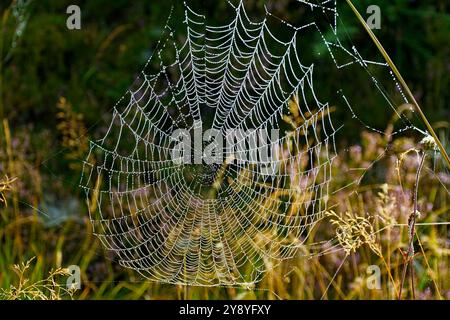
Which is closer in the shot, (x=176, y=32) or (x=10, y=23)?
(x=176, y=32)

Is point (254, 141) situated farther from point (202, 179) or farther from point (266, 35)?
point (266, 35)

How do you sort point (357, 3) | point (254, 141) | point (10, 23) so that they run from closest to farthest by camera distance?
point (254, 141)
point (357, 3)
point (10, 23)

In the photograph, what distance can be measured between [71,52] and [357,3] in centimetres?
215

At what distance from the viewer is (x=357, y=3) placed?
5.33m

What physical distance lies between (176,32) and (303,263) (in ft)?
8.10

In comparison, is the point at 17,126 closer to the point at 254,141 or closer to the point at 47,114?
the point at 47,114
